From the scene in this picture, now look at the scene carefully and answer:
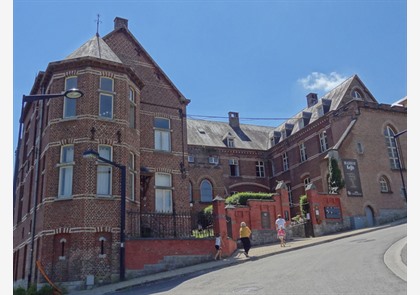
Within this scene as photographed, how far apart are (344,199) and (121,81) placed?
1796 centimetres

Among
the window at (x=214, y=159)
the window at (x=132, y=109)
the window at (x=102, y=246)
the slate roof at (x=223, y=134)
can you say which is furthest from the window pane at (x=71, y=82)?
the window at (x=214, y=159)

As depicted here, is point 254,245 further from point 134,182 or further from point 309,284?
point 309,284

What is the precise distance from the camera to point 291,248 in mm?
19906

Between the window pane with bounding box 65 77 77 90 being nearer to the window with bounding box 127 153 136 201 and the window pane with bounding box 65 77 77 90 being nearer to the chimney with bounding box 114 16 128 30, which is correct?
the window with bounding box 127 153 136 201

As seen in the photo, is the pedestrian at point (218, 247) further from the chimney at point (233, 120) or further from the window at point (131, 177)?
the chimney at point (233, 120)

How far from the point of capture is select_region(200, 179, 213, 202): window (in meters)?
37.1

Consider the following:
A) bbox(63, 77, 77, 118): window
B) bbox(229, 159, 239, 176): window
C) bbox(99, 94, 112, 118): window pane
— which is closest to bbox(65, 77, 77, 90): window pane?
bbox(63, 77, 77, 118): window

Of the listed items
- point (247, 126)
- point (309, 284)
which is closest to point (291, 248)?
point (309, 284)

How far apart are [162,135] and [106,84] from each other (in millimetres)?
5260

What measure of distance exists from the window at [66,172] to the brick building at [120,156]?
47 millimetres

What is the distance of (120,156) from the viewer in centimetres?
1886

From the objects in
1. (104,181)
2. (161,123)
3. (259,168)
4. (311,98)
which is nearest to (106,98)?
(104,181)

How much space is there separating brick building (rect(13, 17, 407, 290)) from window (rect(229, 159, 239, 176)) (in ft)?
8.05

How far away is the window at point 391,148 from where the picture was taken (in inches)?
1316
